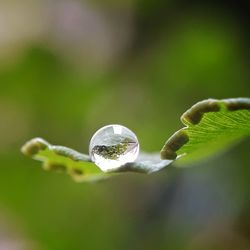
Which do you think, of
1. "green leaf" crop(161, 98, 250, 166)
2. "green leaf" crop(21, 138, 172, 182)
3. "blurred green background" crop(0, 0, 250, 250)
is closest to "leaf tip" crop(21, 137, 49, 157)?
"green leaf" crop(21, 138, 172, 182)

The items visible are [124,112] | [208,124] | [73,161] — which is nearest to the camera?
[208,124]

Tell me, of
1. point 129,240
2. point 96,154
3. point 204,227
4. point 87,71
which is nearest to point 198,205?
point 204,227

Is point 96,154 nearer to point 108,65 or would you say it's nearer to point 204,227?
point 204,227

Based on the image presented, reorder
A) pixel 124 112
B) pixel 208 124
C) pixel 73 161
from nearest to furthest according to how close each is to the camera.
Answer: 1. pixel 208 124
2. pixel 73 161
3. pixel 124 112

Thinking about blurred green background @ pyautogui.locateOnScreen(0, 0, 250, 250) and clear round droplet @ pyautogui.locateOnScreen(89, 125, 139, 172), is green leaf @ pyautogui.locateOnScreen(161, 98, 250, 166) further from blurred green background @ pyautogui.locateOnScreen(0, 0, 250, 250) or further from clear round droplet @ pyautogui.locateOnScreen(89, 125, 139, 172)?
blurred green background @ pyautogui.locateOnScreen(0, 0, 250, 250)

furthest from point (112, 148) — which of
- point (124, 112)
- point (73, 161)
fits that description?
point (124, 112)

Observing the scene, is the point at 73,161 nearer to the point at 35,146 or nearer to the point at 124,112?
the point at 35,146

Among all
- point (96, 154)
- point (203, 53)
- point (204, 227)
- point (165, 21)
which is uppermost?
point (165, 21)
